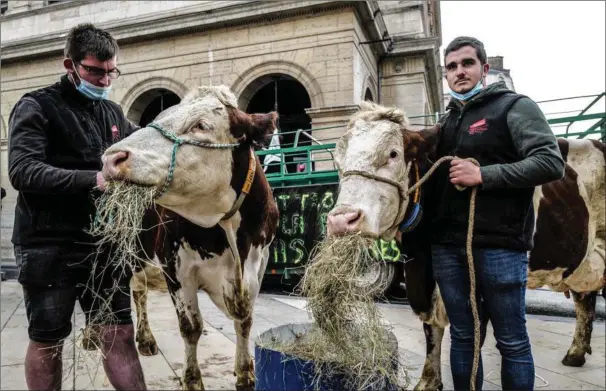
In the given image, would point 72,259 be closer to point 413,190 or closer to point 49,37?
point 413,190

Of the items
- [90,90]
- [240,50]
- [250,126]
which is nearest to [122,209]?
[90,90]

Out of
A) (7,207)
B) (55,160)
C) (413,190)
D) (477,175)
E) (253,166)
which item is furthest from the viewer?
(7,207)

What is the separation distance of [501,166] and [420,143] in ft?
1.99

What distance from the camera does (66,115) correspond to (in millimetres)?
2512

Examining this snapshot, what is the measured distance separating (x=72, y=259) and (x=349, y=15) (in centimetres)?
1115

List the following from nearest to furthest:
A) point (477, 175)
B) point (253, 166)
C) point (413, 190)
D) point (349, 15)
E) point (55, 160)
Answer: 1. point (477, 175)
2. point (55, 160)
3. point (413, 190)
4. point (253, 166)
5. point (349, 15)

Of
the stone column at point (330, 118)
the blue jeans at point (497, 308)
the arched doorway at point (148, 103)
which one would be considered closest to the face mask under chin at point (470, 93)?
the blue jeans at point (497, 308)

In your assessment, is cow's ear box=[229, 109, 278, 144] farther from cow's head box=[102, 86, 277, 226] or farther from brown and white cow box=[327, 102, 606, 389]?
brown and white cow box=[327, 102, 606, 389]

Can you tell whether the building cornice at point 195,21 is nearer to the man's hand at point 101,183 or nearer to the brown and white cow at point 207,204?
the brown and white cow at point 207,204

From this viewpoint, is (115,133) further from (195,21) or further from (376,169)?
(195,21)

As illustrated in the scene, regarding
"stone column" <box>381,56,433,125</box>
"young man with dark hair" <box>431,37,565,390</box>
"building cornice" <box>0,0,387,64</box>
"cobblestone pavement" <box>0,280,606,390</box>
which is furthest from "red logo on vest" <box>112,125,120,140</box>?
"stone column" <box>381,56,433,125</box>

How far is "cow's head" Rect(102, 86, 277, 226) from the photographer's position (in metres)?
2.40

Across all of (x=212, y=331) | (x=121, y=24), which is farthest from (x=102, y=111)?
(x=121, y=24)

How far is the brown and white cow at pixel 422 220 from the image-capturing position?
2.53 metres
